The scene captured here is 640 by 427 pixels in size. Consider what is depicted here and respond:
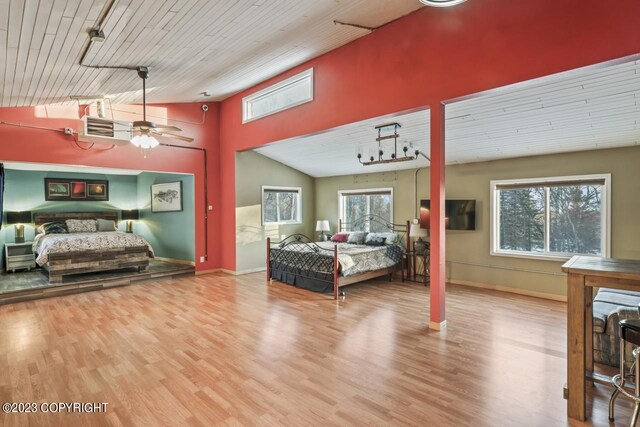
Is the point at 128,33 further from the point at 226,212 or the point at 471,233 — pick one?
the point at 471,233

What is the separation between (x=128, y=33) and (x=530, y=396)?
4748 mm

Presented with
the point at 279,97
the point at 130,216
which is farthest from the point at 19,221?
the point at 279,97

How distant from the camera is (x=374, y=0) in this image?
3.60m

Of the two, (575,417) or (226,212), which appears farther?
(226,212)

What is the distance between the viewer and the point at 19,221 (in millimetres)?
7695

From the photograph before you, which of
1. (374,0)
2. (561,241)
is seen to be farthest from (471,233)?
(374,0)

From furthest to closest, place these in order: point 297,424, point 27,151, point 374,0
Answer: point 27,151 < point 374,0 < point 297,424

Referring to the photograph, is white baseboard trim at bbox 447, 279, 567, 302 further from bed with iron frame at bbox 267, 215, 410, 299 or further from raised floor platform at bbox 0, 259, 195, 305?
raised floor platform at bbox 0, 259, 195, 305

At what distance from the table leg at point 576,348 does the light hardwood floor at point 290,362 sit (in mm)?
127

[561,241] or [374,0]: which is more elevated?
[374,0]

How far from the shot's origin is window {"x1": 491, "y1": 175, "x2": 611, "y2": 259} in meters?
5.05

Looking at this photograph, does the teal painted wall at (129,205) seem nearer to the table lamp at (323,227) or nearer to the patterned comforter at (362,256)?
the patterned comforter at (362,256)

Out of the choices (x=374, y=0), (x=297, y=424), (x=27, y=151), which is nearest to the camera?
(x=297, y=424)

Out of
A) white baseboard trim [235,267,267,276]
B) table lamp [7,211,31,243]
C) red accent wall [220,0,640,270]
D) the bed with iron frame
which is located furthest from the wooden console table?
table lamp [7,211,31,243]
